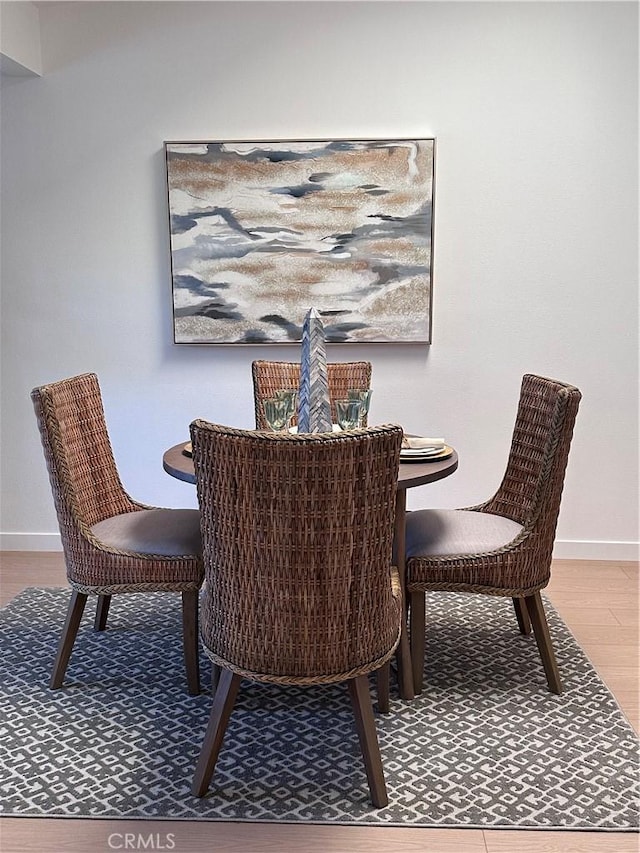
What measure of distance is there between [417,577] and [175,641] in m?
0.97

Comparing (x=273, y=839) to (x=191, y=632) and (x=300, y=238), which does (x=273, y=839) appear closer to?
(x=191, y=632)

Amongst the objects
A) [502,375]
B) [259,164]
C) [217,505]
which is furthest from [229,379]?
[217,505]

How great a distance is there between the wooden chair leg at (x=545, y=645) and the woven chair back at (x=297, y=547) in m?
0.77

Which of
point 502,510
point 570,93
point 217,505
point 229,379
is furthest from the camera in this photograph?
point 229,379

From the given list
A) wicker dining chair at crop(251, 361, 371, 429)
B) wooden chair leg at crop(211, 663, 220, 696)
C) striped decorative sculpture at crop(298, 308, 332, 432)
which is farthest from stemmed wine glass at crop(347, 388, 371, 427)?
wooden chair leg at crop(211, 663, 220, 696)

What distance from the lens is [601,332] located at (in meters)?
3.70

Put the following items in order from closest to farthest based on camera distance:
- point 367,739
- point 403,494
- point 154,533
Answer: point 367,739 → point 403,494 → point 154,533

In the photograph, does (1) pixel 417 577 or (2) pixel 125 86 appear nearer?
(1) pixel 417 577

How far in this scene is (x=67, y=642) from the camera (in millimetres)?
2615

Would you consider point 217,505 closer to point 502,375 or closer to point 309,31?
point 502,375

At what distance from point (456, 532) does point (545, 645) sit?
1.41ft

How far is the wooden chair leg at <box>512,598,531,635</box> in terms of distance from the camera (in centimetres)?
299

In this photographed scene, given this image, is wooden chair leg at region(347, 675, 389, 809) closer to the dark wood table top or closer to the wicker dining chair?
the dark wood table top

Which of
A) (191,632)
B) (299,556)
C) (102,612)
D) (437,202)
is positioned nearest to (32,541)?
(102,612)
